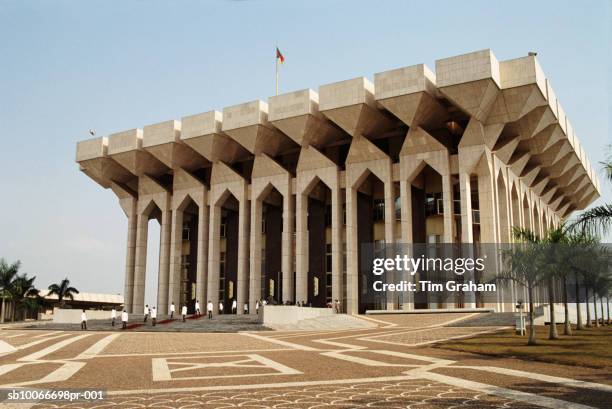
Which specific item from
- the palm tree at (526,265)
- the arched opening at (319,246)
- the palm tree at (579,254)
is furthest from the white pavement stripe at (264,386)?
the arched opening at (319,246)

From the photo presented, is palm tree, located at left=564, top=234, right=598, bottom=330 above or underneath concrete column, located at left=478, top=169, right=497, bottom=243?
underneath

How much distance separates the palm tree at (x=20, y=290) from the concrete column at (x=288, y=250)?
3391 centimetres

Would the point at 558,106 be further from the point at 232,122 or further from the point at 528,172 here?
the point at 232,122

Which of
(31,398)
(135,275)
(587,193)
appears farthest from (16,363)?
(587,193)

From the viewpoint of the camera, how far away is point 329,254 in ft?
158

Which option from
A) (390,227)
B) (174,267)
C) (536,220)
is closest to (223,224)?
(174,267)

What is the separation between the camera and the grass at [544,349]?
44.8 feet

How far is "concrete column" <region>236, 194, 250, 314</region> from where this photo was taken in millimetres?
46906

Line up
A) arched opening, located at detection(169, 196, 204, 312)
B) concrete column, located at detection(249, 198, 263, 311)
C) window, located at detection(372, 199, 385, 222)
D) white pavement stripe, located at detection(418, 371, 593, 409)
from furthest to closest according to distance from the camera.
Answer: arched opening, located at detection(169, 196, 204, 312), window, located at detection(372, 199, 385, 222), concrete column, located at detection(249, 198, 263, 311), white pavement stripe, located at detection(418, 371, 593, 409)

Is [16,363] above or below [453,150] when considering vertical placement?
→ below

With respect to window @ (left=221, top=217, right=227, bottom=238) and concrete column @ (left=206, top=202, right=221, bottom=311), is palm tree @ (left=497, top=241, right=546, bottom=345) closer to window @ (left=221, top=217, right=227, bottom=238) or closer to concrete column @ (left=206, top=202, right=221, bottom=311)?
concrete column @ (left=206, top=202, right=221, bottom=311)

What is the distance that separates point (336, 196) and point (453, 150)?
9599 millimetres

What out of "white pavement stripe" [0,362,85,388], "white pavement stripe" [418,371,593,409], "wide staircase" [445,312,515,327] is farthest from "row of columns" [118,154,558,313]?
"white pavement stripe" [418,371,593,409]

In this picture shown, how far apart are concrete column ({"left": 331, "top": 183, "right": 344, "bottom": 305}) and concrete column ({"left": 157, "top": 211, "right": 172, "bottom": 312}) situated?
1608cm
